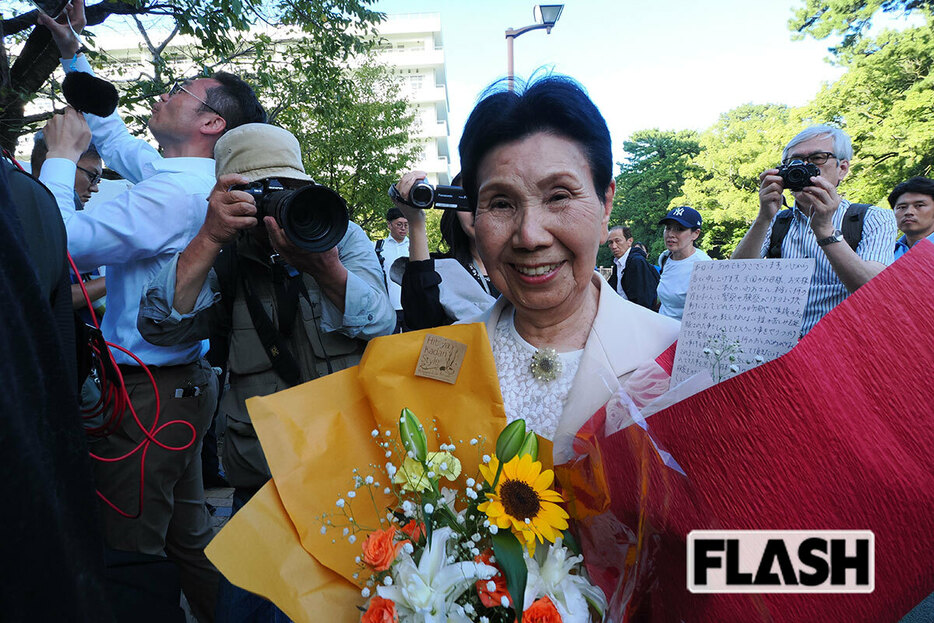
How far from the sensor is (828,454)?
0.75 metres

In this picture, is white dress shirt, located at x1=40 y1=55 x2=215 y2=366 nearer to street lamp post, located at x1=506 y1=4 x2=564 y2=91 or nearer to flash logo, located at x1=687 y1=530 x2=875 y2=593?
flash logo, located at x1=687 y1=530 x2=875 y2=593

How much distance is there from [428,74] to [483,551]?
221 feet

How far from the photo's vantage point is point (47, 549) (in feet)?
2.47

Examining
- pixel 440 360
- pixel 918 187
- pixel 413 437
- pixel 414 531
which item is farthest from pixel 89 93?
pixel 918 187

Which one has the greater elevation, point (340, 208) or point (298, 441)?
point (340, 208)

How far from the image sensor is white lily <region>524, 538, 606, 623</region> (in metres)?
0.92

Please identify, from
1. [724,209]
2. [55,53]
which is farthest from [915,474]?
[724,209]

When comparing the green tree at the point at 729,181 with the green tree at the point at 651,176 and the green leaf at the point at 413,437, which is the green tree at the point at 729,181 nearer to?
the green tree at the point at 651,176

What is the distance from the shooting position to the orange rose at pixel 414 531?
3.22ft

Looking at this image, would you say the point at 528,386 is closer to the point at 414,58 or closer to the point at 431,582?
the point at 431,582

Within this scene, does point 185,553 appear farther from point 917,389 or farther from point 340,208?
point 917,389

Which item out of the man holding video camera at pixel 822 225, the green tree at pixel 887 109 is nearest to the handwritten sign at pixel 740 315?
the man holding video camera at pixel 822 225

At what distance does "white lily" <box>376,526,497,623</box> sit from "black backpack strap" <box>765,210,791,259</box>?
10.7 feet

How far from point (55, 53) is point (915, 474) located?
4912 millimetres
